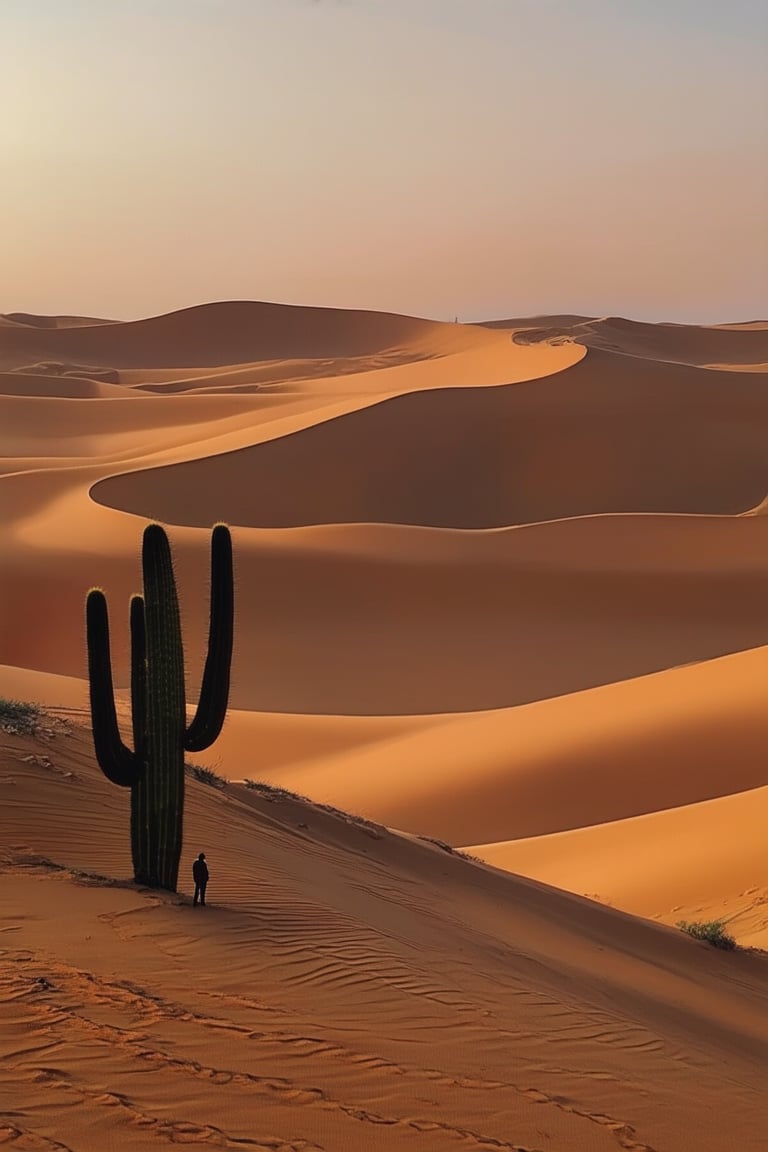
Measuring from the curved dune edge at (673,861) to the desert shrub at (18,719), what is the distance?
5128 millimetres

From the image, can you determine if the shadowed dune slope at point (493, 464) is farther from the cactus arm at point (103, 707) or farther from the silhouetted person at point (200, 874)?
the silhouetted person at point (200, 874)

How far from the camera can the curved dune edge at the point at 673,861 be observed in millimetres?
11008

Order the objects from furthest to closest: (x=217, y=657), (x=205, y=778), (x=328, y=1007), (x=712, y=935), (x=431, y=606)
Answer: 1. (x=431, y=606)
2. (x=205, y=778)
3. (x=712, y=935)
4. (x=217, y=657)
5. (x=328, y=1007)

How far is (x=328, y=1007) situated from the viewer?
5492 millimetres

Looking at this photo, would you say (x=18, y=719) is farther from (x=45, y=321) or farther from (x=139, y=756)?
(x=45, y=321)

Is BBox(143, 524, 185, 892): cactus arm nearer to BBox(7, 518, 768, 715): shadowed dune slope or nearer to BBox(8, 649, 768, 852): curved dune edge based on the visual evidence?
BBox(8, 649, 768, 852): curved dune edge

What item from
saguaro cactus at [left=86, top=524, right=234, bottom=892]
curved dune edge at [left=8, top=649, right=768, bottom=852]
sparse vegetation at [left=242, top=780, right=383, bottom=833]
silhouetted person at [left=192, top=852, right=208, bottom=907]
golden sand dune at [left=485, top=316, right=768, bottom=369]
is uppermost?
golden sand dune at [left=485, top=316, right=768, bottom=369]

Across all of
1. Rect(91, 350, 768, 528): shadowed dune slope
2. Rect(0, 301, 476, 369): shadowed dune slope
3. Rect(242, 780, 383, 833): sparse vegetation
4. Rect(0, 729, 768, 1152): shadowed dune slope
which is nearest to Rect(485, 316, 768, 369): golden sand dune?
Rect(0, 301, 476, 369): shadowed dune slope

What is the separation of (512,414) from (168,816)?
3594 centimetres

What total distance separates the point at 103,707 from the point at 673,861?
689 cm

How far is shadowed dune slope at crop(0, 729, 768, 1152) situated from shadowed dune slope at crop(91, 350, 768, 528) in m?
24.9

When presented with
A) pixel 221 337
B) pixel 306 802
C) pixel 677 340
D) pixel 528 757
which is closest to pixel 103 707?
pixel 306 802

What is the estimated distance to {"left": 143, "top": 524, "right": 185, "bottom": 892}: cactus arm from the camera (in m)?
7.33

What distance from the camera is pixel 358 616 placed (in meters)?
24.8
